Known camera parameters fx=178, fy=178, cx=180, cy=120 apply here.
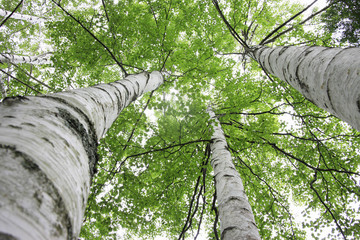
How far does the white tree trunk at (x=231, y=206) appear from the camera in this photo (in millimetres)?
1567

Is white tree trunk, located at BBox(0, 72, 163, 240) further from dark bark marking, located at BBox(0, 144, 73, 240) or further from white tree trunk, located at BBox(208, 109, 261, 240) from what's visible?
white tree trunk, located at BBox(208, 109, 261, 240)

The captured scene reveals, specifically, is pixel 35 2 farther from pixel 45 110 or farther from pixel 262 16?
pixel 45 110

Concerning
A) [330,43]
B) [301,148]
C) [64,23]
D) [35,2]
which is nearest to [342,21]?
[330,43]

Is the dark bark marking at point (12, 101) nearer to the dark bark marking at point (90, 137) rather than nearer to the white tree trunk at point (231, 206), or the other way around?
the dark bark marking at point (90, 137)

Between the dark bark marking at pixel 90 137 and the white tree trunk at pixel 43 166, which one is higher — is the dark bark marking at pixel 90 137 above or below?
above

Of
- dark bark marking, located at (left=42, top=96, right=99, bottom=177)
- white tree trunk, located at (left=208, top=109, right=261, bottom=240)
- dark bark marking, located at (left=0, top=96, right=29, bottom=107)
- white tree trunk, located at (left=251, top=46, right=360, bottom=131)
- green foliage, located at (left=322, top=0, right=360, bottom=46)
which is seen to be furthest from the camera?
green foliage, located at (left=322, top=0, right=360, bottom=46)

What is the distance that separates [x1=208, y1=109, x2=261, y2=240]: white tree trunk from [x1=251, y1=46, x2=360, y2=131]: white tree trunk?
3.80 feet

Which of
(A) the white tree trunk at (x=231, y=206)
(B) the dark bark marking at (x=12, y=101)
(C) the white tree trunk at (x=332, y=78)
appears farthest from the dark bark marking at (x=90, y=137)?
(C) the white tree trunk at (x=332, y=78)

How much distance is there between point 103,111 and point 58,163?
2.30 feet

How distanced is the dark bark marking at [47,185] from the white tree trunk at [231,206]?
1.46 metres

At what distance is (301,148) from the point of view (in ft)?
15.2

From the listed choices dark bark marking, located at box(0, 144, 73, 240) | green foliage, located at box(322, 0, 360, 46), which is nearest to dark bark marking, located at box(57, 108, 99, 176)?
dark bark marking, located at box(0, 144, 73, 240)

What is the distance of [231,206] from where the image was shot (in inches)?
73.3

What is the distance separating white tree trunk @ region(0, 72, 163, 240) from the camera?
0.40 metres
